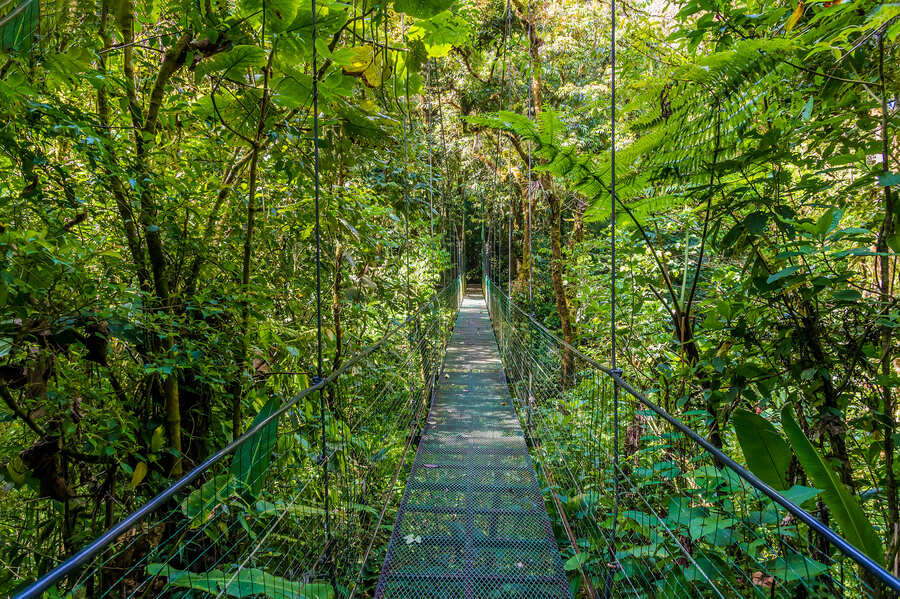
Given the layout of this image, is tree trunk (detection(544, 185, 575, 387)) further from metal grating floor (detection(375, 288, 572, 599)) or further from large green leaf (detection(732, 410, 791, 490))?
large green leaf (detection(732, 410, 791, 490))

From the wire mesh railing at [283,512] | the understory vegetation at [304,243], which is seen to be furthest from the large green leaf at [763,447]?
the wire mesh railing at [283,512]

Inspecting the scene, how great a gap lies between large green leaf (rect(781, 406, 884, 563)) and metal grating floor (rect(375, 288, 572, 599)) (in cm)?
97

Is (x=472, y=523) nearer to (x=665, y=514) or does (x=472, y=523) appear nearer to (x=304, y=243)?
(x=665, y=514)

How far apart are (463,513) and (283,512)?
1178 mm

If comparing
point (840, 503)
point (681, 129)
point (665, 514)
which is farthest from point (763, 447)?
point (681, 129)

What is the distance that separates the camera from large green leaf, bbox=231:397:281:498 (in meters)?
1.15

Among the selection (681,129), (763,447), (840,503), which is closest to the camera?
(840,503)

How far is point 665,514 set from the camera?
1.81 meters

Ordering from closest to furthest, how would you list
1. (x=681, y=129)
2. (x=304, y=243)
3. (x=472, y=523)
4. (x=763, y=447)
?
(x=763, y=447) < (x=681, y=129) < (x=472, y=523) < (x=304, y=243)

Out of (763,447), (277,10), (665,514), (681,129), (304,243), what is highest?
(277,10)

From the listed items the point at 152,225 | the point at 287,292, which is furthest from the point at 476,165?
the point at 152,225

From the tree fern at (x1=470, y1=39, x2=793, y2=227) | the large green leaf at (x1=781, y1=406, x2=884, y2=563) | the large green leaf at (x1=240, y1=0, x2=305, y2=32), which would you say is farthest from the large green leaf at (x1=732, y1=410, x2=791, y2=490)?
the large green leaf at (x1=240, y1=0, x2=305, y2=32)

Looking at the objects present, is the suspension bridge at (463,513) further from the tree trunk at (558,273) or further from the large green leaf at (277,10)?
the tree trunk at (558,273)

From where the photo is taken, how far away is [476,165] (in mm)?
9711
